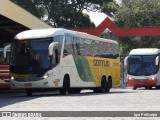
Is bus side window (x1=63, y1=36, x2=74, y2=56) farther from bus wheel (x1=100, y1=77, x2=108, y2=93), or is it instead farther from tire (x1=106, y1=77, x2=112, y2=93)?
tire (x1=106, y1=77, x2=112, y2=93)

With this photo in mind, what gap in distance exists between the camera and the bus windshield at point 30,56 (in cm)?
2302

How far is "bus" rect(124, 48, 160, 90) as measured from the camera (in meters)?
37.6

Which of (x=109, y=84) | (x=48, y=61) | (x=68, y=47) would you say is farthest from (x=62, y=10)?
(x=48, y=61)

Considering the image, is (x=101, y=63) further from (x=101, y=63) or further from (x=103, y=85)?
(x=103, y=85)

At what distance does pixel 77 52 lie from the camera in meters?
25.5

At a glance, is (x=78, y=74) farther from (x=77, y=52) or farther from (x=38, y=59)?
(x=38, y=59)

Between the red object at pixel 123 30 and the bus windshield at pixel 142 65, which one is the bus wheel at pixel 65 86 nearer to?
the bus windshield at pixel 142 65

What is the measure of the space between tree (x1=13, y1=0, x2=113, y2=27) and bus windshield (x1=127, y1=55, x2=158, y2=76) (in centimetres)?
2562

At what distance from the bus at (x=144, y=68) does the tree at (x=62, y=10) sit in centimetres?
2570

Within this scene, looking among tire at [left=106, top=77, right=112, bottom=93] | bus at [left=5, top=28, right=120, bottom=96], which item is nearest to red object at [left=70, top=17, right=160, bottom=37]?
tire at [left=106, top=77, right=112, bottom=93]

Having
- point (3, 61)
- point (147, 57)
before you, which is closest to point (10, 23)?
point (3, 61)

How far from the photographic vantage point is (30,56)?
76.4 feet

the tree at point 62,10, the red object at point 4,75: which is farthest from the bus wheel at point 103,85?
the tree at point 62,10

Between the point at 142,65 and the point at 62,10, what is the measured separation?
26.2 m
